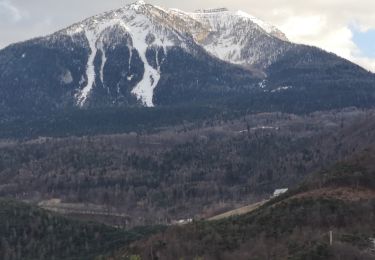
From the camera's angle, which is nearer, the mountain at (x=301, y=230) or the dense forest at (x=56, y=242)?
the mountain at (x=301, y=230)

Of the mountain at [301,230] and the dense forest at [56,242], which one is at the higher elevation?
the mountain at [301,230]

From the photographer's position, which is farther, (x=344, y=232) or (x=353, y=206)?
(x=353, y=206)

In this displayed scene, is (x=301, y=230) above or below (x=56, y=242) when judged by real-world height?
above

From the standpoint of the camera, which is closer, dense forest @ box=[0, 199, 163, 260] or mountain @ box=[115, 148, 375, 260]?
mountain @ box=[115, 148, 375, 260]

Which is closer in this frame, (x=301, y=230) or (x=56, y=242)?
(x=301, y=230)

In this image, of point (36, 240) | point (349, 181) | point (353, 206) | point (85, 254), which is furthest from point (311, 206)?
point (36, 240)

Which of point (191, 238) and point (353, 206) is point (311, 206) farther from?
point (191, 238)

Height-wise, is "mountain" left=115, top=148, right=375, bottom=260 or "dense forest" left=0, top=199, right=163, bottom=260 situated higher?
"mountain" left=115, top=148, right=375, bottom=260

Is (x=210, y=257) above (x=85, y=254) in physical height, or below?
above
